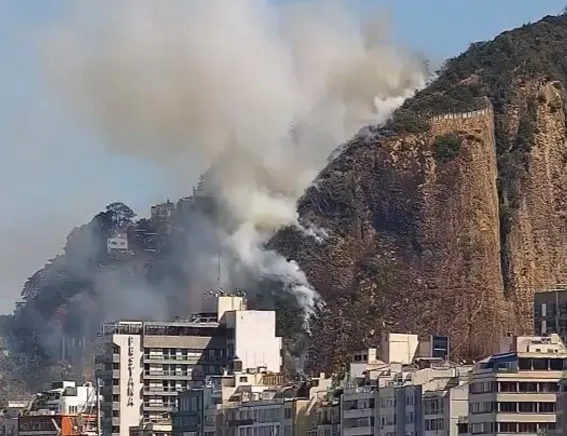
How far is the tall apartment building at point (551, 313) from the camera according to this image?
18262 centimetres

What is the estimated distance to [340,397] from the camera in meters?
162

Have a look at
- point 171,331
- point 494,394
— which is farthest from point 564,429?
point 171,331

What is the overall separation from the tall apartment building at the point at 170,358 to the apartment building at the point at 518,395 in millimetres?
49280

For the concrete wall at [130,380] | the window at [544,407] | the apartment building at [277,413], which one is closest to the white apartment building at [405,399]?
the apartment building at [277,413]

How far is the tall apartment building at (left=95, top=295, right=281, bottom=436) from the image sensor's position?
636 feet

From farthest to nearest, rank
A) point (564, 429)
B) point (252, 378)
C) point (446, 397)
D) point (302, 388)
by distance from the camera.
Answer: point (252, 378)
point (302, 388)
point (446, 397)
point (564, 429)

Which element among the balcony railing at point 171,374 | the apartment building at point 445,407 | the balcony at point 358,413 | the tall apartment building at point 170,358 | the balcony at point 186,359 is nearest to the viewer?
the apartment building at point 445,407

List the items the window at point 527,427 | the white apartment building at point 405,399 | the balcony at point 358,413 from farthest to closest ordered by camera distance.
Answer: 1. the balcony at point 358,413
2. the white apartment building at point 405,399
3. the window at point 527,427

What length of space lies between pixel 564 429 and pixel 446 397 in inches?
484

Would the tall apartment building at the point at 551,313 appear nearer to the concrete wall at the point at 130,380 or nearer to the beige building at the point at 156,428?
the beige building at the point at 156,428

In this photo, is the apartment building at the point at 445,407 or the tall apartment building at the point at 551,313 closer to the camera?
the apartment building at the point at 445,407

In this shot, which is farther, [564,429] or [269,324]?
[269,324]

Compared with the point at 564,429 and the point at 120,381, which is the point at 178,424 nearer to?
the point at 120,381

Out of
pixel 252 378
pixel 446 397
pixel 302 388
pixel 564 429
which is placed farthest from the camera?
pixel 252 378
